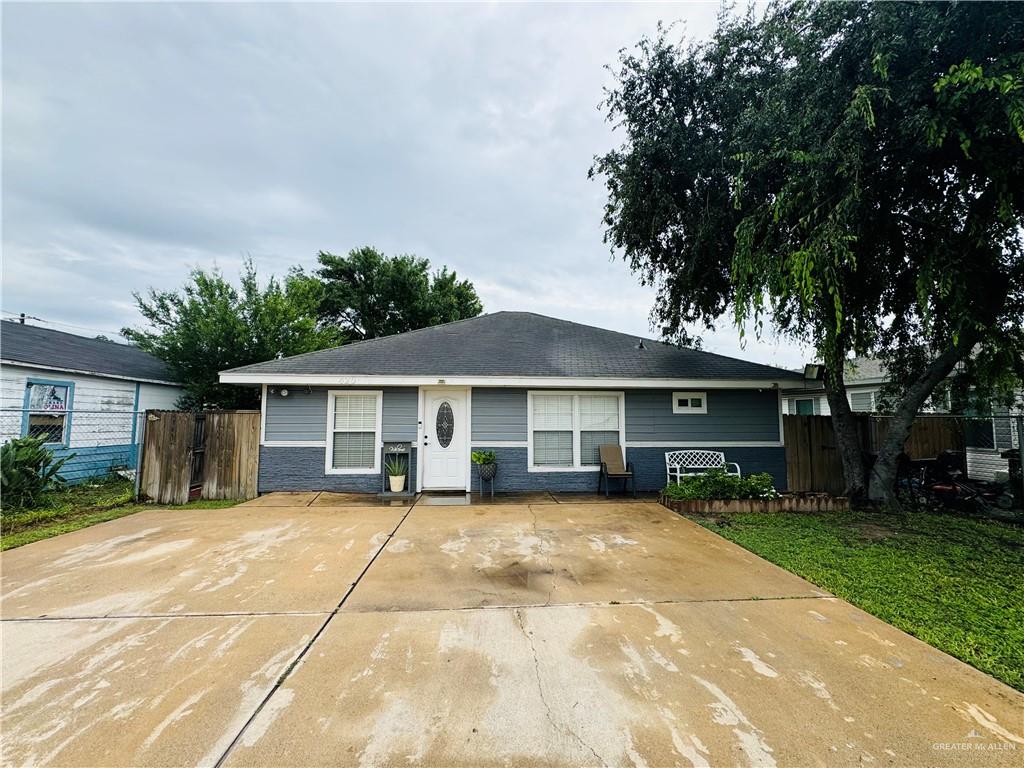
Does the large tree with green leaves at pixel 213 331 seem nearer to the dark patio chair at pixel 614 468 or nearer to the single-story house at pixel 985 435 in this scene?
the dark patio chair at pixel 614 468

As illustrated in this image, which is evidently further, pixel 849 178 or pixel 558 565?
pixel 849 178

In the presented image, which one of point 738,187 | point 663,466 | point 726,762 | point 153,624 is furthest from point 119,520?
point 738,187

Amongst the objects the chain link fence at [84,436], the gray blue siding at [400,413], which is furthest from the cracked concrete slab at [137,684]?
the chain link fence at [84,436]

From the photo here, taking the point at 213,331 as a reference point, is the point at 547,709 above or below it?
below

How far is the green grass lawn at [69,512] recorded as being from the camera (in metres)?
5.14

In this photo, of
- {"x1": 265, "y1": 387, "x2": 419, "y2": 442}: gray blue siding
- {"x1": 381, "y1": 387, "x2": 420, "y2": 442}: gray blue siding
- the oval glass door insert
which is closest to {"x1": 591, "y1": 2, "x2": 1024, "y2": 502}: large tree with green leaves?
the oval glass door insert

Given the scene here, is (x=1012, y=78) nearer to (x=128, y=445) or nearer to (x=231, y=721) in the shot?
(x=231, y=721)

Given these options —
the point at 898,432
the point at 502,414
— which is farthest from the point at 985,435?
the point at 502,414

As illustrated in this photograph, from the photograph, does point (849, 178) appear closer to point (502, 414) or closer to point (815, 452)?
point (815, 452)

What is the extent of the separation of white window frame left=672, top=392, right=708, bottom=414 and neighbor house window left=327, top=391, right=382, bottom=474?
579 centimetres

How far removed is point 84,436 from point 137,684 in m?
10.2

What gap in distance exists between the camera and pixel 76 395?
9.16 metres

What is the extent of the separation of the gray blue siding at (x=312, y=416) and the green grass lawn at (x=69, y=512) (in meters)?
1.49

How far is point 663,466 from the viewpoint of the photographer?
8.23 metres
